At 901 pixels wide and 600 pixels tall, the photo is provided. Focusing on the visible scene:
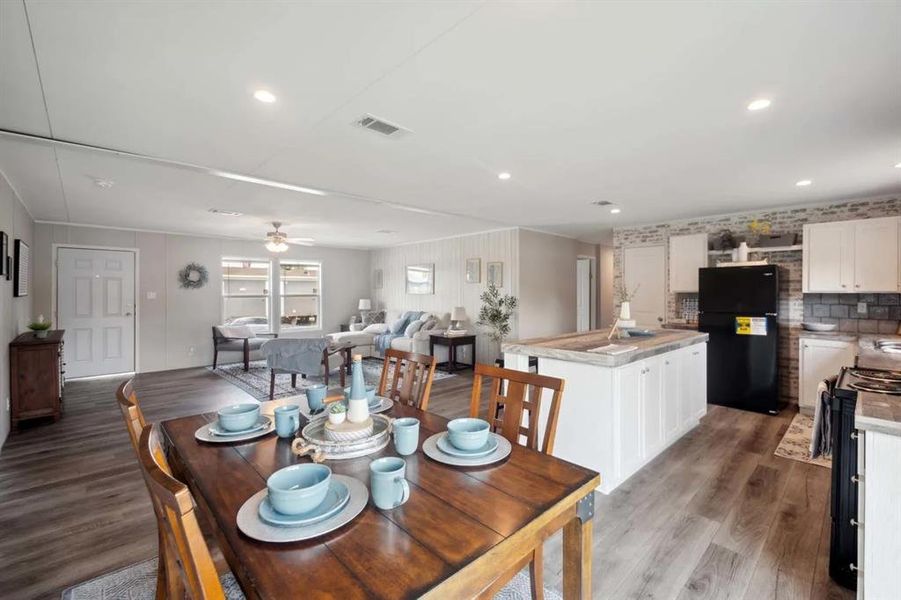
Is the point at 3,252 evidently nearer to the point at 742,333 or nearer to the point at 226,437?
the point at 226,437

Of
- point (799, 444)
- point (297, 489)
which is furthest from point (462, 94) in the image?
point (799, 444)

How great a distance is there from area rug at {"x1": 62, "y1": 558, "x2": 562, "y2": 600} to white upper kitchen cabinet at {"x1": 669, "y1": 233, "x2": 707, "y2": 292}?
4.80m

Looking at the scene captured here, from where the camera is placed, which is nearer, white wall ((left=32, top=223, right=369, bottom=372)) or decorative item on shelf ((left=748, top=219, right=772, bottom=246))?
decorative item on shelf ((left=748, top=219, right=772, bottom=246))

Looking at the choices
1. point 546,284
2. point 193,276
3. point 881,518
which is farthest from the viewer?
point 193,276

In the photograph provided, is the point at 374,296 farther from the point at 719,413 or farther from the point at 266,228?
the point at 719,413

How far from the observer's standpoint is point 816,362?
4398mm

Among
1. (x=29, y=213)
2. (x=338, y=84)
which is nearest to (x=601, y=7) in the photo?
(x=338, y=84)

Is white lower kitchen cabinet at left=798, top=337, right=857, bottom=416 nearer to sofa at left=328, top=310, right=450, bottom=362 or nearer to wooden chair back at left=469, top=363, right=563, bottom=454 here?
wooden chair back at left=469, top=363, right=563, bottom=454

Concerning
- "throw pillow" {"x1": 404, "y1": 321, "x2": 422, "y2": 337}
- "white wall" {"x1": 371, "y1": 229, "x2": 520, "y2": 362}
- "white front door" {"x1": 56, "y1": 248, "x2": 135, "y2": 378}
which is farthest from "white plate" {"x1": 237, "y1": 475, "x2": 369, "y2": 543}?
"white front door" {"x1": 56, "y1": 248, "x2": 135, "y2": 378}

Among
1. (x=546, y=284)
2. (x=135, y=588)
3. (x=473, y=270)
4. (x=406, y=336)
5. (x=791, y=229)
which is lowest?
(x=135, y=588)

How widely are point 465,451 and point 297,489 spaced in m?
0.61

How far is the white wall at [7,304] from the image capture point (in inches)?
142

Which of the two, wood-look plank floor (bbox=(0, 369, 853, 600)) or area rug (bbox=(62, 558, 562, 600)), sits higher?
wood-look plank floor (bbox=(0, 369, 853, 600))

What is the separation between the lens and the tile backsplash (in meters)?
4.38
